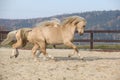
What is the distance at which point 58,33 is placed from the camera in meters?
11.7

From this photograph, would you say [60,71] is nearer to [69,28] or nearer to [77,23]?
[69,28]

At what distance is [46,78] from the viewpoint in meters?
8.48

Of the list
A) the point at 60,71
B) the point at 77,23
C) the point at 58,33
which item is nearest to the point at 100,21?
the point at 77,23

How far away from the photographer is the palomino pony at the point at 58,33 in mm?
11664

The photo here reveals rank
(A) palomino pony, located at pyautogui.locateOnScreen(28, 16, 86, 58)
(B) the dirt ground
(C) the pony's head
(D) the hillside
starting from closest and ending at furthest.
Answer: (B) the dirt ground
(A) palomino pony, located at pyautogui.locateOnScreen(28, 16, 86, 58)
(C) the pony's head
(D) the hillside

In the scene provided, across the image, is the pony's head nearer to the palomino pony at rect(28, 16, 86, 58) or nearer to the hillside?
the palomino pony at rect(28, 16, 86, 58)

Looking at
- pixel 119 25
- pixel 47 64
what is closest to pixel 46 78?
pixel 47 64

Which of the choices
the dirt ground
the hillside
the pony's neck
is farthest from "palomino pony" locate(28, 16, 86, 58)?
the hillside

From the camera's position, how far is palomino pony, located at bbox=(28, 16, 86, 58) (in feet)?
38.3

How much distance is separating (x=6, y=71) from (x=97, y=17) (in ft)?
115

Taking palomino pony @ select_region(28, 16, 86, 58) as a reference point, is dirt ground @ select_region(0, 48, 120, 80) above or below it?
below

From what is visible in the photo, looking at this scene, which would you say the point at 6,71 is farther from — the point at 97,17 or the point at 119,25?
the point at 97,17

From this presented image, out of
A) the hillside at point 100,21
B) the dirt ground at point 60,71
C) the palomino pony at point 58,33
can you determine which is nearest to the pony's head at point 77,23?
the palomino pony at point 58,33

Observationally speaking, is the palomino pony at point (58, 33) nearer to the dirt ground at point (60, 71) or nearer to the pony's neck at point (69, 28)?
the pony's neck at point (69, 28)
